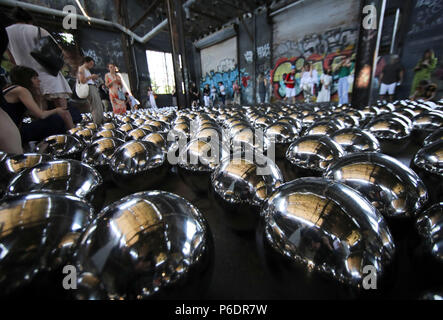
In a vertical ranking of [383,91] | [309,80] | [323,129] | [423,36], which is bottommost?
[323,129]

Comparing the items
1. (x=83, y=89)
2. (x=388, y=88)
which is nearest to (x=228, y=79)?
(x=388, y=88)

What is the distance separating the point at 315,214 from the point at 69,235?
0.71m

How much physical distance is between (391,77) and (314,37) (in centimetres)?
375

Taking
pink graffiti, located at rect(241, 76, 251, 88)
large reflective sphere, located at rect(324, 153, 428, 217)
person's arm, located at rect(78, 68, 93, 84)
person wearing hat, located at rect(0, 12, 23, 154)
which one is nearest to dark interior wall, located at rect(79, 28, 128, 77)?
pink graffiti, located at rect(241, 76, 251, 88)

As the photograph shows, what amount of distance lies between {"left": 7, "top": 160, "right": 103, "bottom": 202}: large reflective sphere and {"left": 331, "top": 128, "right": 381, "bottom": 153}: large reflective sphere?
1531mm

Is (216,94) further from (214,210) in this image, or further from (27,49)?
(214,210)

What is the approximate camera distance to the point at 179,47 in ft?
20.3

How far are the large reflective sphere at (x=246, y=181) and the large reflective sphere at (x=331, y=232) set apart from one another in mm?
220

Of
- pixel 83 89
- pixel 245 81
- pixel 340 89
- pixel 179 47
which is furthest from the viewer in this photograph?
pixel 245 81

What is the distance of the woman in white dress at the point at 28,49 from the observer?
2787mm

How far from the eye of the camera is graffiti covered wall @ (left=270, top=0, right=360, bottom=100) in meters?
→ 8.10

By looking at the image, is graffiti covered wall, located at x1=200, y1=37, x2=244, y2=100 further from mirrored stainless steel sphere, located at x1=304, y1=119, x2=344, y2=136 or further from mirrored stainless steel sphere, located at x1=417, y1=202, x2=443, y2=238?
mirrored stainless steel sphere, located at x1=417, y1=202, x2=443, y2=238

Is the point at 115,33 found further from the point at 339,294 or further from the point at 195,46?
the point at 339,294

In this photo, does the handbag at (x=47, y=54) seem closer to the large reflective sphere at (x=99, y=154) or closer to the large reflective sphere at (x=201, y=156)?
the large reflective sphere at (x=99, y=154)
